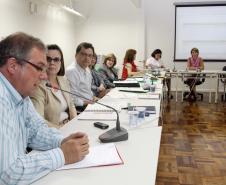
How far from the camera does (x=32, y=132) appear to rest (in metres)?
1.50

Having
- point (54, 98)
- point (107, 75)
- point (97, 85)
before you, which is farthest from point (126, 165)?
point (107, 75)

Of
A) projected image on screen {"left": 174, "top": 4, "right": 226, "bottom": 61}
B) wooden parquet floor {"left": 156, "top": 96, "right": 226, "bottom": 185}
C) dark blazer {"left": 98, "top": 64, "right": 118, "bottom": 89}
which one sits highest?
projected image on screen {"left": 174, "top": 4, "right": 226, "bottom": 61}

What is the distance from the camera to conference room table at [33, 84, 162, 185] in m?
1.18

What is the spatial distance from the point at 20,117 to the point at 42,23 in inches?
211

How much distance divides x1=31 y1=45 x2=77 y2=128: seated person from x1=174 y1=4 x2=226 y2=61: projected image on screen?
6.08 meters

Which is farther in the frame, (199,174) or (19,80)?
(199,174)

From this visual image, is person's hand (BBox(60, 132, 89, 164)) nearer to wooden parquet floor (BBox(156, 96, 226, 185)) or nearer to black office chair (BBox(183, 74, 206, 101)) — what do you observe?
wooden parquet floor (BBox(156, 96, 226, 185))

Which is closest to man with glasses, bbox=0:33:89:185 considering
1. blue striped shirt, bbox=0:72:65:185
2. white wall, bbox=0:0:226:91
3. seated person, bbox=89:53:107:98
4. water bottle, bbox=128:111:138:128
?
blue striped shirt, bbox=0:72:65:185

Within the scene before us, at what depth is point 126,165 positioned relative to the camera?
1327mm

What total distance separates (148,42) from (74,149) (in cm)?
724

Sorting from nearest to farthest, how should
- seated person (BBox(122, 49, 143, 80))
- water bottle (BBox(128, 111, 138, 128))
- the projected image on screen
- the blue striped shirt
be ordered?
the blue striped shirt, water bottle (BBox(128, 111, 138, 128)), seated person (BBox(122, 49, 143, 80)), the projected image on screen

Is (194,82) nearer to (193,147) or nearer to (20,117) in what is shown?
(193,147)

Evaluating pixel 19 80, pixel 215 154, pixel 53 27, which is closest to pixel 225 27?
pixel 53 27

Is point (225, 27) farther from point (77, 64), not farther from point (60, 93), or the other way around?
point (60, 93)
